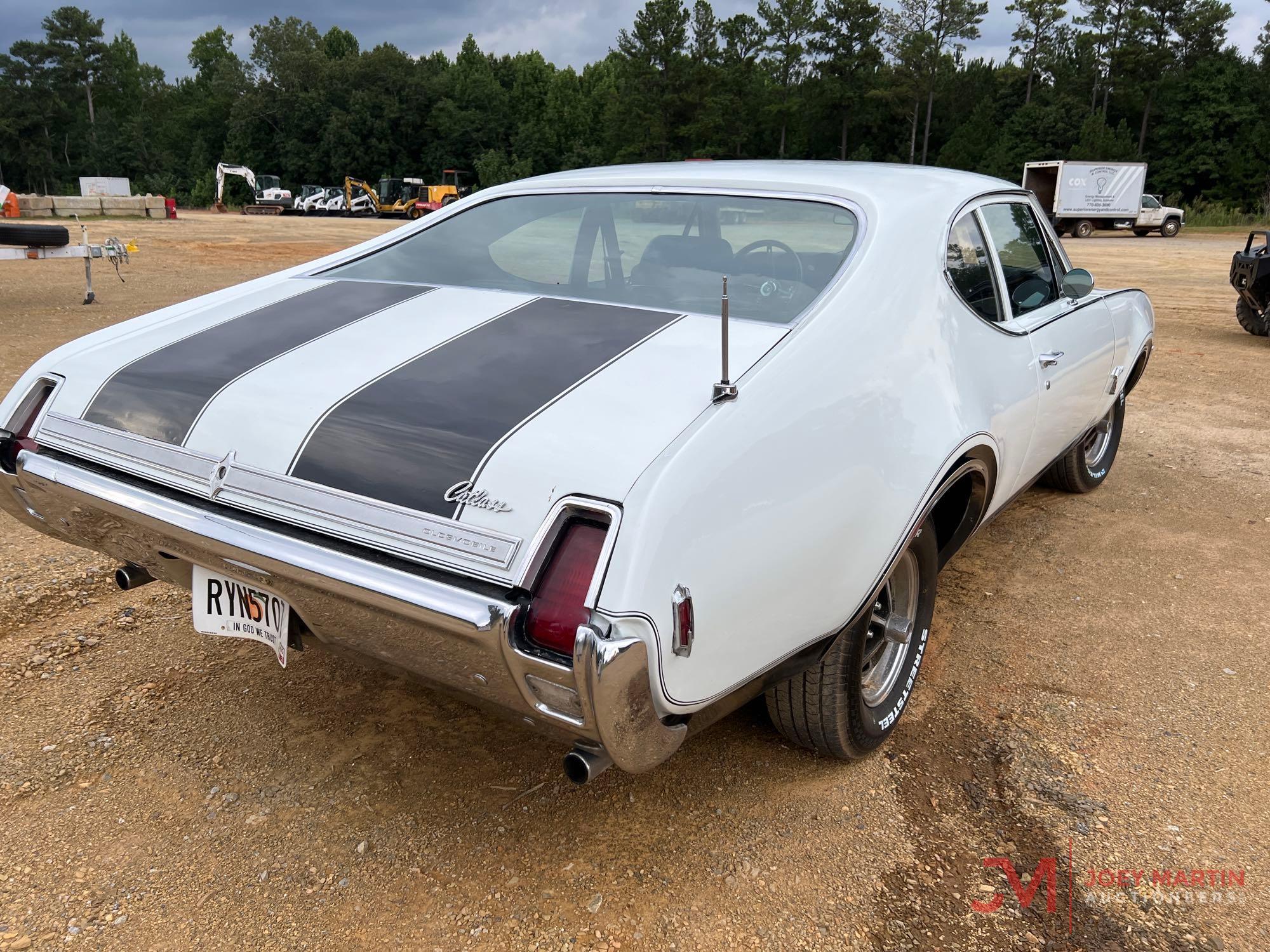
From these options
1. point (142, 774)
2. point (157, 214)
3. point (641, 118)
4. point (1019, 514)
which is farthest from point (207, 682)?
point (641, 118)

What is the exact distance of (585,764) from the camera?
1.74 metres

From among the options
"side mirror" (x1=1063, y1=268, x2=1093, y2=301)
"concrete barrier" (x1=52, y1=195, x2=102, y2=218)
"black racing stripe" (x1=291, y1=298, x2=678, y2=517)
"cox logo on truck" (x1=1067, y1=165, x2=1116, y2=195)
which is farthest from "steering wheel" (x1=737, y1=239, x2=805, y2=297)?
"concrete barrier" (x1=52, y1=195, x2=102, y2=218)

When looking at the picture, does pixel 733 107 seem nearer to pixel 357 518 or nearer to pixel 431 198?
pixel 431 198

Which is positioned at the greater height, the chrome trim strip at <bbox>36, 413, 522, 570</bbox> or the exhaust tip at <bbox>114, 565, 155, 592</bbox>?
the chrome trim strip at <bbox>36, 413, 522, 570</bbox>

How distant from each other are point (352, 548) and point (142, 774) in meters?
1.19

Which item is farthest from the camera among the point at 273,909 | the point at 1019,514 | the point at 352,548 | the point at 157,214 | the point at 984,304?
the point at 157,214

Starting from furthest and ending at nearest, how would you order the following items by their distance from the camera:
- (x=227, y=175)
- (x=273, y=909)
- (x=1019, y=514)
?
(x=227, y=175) → (x=1019, y=514) → (x=273, y=909)

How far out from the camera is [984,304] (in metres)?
2.79

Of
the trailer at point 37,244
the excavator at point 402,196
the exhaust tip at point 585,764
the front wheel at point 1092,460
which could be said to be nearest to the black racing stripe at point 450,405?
the exhaust tip at point 585,764

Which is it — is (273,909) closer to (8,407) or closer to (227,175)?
(8,407)

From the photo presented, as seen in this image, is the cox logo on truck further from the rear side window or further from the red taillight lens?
the red taillight lens

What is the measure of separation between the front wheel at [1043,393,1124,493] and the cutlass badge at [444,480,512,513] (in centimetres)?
374

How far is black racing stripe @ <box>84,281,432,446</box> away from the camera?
220 centimetres

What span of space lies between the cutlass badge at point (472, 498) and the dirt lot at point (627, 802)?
969 millimetres
